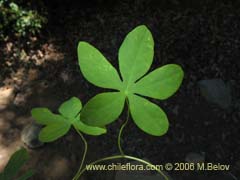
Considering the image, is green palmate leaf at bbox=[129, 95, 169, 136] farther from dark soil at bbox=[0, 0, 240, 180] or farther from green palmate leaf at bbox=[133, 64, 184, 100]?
dark soil at bbox=[0, 0, 240, 180]

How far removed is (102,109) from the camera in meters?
0.47

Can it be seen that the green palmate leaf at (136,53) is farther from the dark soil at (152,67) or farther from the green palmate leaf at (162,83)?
the dark soil at (152,67)

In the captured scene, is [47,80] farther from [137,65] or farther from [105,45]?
[137,65]

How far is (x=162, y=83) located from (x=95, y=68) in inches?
3.8

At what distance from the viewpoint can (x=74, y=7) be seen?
387cm

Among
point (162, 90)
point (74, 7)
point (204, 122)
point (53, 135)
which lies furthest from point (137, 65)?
point (74, 7)

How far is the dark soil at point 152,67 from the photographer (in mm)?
2721

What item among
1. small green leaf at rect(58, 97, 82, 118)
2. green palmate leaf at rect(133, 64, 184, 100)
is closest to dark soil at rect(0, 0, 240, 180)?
small green leaf at rect(58, 97, 82, 118)

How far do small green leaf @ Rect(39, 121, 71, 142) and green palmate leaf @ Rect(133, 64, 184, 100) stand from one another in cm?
15

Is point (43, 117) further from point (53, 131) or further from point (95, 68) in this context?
point (95, 68)

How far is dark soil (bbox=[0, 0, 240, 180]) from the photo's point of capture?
2.72m

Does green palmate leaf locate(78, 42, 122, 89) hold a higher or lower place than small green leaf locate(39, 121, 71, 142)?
higher

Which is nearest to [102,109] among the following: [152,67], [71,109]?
[71,109]

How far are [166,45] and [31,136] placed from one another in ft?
5.03
